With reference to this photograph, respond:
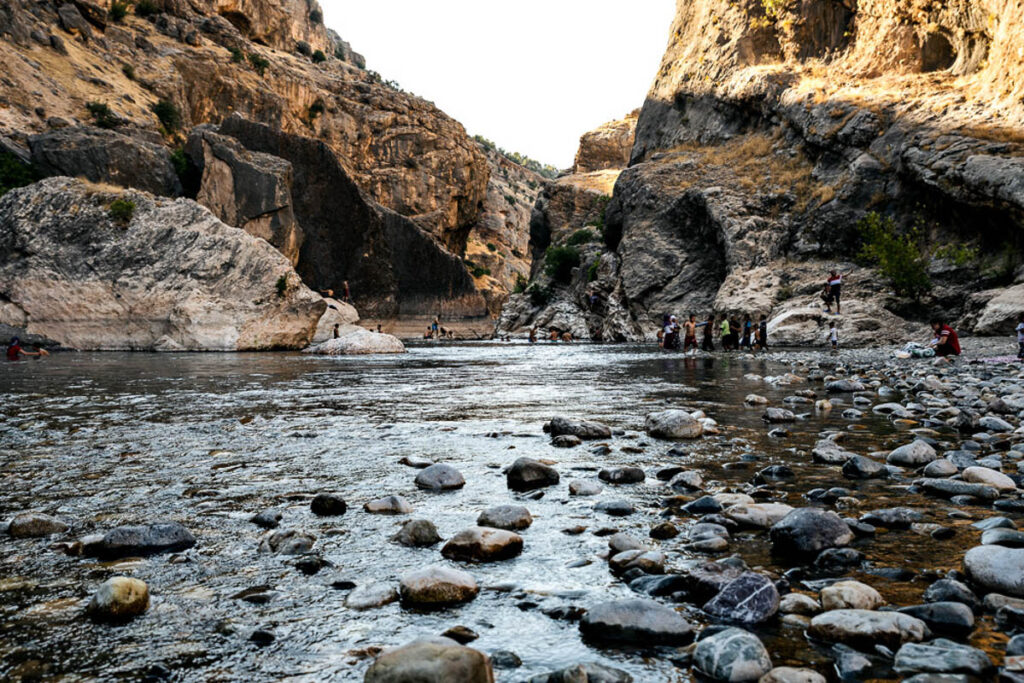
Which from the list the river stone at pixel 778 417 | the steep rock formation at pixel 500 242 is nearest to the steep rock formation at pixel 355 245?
the steep rock formation at pixel 500 242

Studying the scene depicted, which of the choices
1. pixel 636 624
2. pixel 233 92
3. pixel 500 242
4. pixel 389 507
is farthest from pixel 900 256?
pixel 500 242

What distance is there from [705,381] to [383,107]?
73810 mm

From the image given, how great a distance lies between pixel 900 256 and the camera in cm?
2533

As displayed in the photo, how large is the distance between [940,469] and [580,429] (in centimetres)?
266

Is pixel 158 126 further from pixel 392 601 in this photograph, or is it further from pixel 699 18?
pixel 392 601

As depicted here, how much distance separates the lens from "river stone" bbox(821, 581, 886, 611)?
6.25 ft

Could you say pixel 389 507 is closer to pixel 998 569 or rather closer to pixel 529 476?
pixel 529 476

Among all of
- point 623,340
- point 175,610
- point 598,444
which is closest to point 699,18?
point 623,340

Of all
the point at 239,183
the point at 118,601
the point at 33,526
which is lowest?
the point at 33,526

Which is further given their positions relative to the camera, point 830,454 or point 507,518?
point 830,454

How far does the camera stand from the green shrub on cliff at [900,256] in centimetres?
2512

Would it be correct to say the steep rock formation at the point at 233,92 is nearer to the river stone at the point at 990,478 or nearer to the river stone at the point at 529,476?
the river stone at the point at 529,476

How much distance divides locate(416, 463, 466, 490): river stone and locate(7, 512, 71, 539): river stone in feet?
5.77

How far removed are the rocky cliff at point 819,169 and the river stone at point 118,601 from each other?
80.3 ft
